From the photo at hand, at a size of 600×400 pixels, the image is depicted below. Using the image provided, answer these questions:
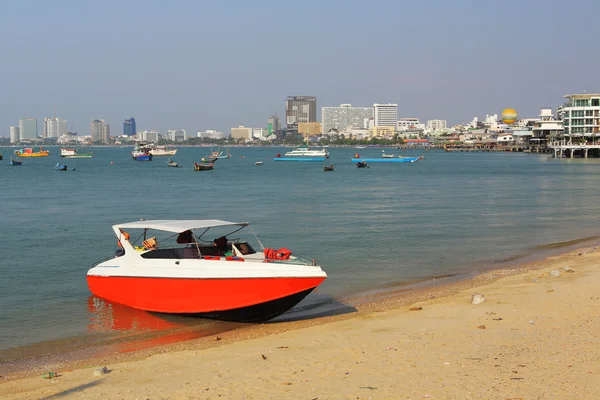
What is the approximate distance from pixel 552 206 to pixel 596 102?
117592 millimetres

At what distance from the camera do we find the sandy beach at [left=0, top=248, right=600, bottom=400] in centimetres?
1055

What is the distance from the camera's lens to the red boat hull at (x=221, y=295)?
15969mm

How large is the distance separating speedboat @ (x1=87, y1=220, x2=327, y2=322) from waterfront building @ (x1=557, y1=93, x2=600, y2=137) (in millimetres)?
146833

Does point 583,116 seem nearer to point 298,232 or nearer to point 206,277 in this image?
point 298,232

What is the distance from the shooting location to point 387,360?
1207cm

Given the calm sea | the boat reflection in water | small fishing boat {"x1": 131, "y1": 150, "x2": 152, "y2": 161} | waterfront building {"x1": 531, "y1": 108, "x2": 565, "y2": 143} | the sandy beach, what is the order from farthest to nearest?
waterfront building {"x1": 531, "y1": 108, "x2": 565, "y2": 143} → small fishing boat {"x1": 131, "y1": 150, "x2": 152, "y2": 161} → the calm sea → the boat reflection in water → the sandy beach

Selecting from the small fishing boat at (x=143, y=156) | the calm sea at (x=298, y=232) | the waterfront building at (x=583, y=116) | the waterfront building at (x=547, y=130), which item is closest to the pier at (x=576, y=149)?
the waterfront building at (x=583, y=116)

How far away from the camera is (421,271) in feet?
78.8

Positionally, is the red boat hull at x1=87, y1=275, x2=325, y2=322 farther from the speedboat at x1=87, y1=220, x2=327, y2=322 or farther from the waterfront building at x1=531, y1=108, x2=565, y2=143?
the waterfront building at x1=531, y1=108, x2=565, y2=143

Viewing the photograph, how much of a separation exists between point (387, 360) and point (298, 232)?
22.2 m

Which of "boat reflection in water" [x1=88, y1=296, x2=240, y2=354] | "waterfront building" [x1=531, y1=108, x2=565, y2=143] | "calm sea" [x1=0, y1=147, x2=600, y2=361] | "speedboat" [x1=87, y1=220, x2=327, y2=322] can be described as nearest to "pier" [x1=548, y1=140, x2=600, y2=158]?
"waterfront building" [x1=531, y1=108, x2=565, y2=143]

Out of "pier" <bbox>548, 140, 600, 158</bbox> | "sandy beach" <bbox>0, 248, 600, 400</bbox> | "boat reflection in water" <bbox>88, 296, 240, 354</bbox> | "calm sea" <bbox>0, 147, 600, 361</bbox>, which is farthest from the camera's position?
"pier" <bbox>548, 140, 600, 158</bbox>

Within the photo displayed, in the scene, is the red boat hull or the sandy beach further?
the red boat hull

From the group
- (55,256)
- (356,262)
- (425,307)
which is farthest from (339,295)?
(55,256)
